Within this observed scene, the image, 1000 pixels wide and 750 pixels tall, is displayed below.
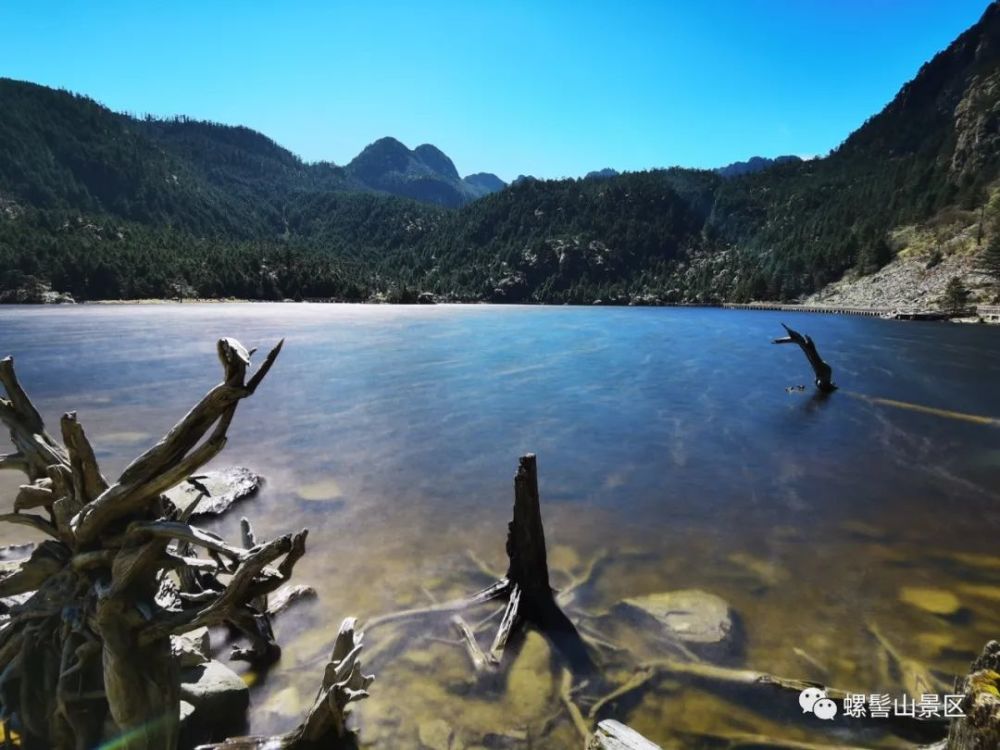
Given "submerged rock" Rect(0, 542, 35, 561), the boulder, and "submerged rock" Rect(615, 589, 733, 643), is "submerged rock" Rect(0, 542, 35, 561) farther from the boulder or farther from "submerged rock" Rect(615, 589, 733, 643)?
"submerged rock" Rect(615, 589, 733, 643)

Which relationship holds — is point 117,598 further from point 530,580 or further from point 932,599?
point 932,599

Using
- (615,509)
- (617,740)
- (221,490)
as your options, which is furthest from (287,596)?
(615,509)

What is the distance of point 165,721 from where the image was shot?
20.5 ft

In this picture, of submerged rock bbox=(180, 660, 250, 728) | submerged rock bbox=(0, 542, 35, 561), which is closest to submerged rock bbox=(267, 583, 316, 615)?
submerged rock bbox=(180, 660, 250, 728)

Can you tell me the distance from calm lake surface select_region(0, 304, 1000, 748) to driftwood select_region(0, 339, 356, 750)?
11.0ft

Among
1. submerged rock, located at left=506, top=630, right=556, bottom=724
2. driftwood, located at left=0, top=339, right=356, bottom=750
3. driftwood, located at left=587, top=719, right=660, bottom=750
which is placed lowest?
submerged rock, located at left=506, top=630, right=556, bottom=724

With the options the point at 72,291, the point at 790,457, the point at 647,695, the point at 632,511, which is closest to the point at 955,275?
the point at 790,457

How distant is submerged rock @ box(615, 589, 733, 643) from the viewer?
39.0 ft

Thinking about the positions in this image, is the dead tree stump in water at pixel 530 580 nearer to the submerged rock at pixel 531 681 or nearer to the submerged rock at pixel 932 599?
the submerged rock at pixel 531 681

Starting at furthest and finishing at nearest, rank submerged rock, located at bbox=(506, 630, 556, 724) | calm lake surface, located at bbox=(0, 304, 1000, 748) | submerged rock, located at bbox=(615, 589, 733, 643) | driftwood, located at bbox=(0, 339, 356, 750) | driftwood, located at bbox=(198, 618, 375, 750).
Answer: submerged rock, located at bbox=(615, 589, 733, 643) < calm lake surface, located at bbox=(0, 304, 1000, 748) < submerged rock, located at bbox=(506, 630, 556, 724) < driftwood, located at bbox=(198, 618, 375, 750) < driftwood, located at bbox=(0, 339, 356, 750)

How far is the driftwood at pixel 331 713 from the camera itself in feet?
24.5

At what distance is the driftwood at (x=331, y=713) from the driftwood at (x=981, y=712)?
6.57m

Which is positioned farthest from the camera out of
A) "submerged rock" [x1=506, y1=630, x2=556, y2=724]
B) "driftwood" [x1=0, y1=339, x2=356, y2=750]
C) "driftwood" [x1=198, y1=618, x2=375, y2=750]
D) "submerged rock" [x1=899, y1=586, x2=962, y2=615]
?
"submerged rock" [x1=899, y1=586, x2=962, y2=615]

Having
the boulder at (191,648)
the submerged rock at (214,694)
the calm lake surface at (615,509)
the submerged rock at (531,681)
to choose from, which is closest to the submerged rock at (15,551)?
the calm lake surface at (615,509)
